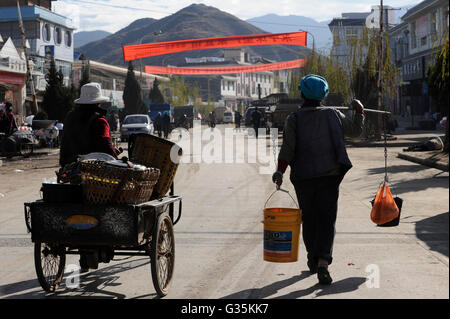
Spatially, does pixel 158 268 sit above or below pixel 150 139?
below

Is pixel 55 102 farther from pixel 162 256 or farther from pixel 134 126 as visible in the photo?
pixel 162 256

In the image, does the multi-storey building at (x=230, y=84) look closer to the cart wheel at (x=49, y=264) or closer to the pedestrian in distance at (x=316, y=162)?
the pedestrian in distance at (x=316, y=162)

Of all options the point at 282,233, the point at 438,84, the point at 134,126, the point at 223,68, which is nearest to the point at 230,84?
the point at 223,68

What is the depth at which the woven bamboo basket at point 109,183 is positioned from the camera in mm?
5395

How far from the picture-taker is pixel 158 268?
18.9ft

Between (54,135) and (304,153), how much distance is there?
77.7ft

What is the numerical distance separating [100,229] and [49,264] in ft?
3.42

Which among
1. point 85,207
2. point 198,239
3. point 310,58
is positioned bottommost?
point 198,239

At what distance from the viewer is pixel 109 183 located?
213 inches

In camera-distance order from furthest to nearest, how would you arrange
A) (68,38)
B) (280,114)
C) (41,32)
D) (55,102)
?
(68,38) → (41,32) → (280,114) → (55,102)

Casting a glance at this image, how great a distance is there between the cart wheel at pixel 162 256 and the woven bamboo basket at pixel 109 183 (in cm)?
41
